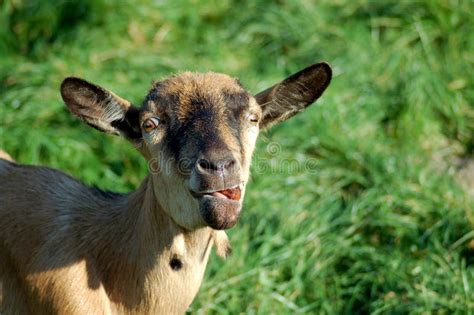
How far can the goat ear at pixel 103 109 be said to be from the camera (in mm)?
4773

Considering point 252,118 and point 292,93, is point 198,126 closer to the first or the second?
point 252,118

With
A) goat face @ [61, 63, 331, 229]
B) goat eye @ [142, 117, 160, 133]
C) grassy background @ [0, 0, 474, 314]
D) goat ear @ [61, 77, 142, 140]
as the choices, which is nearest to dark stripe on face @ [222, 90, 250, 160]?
goat face @ [61, 63, 331, 229]

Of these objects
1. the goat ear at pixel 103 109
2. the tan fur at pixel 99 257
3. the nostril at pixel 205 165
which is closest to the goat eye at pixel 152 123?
the goat ear at pixel 103 109

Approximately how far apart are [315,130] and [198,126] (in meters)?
3.57

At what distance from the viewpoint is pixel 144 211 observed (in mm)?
4871

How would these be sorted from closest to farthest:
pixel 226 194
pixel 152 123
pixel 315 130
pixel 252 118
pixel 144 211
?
pixel 226 194 → pixel 152 123 → pixel 252 118 → pixel 144 211 → pixel 315 130

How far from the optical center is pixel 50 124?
303 inches

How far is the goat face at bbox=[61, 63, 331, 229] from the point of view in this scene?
4.24 meters

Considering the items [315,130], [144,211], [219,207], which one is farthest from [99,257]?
[315,130]

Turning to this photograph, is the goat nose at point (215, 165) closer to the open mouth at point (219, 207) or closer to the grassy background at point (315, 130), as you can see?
the open mouth at point (219, 207)

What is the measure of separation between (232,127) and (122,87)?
3.53 m

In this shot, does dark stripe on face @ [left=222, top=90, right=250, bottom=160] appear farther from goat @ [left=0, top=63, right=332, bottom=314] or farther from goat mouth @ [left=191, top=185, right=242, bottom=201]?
goat mouth @ [left=191, top=185, right=242, bottom=201]

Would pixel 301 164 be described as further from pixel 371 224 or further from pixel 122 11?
pixel 122 11

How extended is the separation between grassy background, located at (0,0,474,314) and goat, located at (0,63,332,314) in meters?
1.41
